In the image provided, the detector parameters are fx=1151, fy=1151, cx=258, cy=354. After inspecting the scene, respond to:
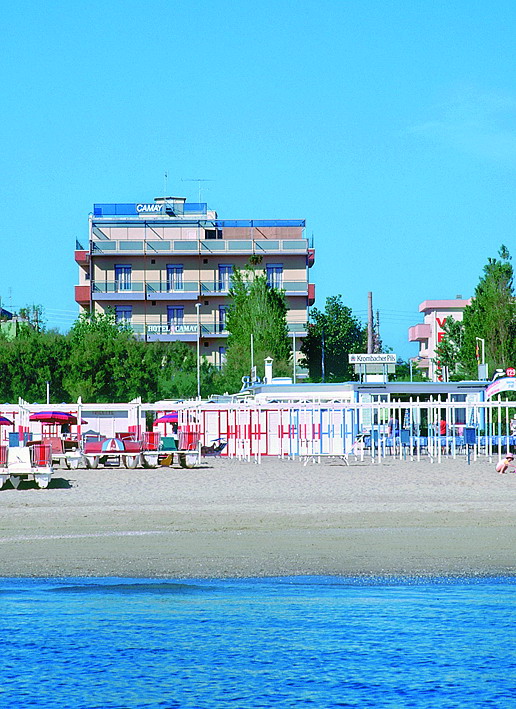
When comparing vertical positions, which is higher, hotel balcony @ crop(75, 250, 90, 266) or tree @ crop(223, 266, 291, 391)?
hotel balcony @ crop(75, 250, 90, 266)

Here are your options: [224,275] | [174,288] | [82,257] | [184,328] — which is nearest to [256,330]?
[184,328]

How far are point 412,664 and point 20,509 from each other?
459 inches

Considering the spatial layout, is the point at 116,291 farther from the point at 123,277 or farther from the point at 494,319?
the point at 494,319

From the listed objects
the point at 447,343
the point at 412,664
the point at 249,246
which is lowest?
the point at 412,664

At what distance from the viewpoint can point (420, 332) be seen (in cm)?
14475

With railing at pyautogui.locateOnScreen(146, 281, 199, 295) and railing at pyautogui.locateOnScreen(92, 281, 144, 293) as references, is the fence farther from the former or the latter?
railing at pyautogui.locateOnScreen(92, 281, 144, 293)

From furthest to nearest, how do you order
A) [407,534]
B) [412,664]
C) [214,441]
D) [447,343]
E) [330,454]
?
[447,343] → [214,441] → [330,454] → [407,534] → [412,664]

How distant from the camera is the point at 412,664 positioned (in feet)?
39.8

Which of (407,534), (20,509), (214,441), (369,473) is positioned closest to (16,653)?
(407,534)

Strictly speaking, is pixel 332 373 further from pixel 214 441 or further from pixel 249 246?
pixel 214 441

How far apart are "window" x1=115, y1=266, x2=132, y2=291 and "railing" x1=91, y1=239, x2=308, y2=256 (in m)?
1.68

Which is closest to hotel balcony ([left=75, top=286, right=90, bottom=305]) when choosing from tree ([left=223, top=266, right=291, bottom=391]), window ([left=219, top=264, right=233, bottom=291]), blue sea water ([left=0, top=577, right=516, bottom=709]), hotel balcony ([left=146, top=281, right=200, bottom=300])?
hotel balcony ([left=146, top=281, right=200, bottom=300])

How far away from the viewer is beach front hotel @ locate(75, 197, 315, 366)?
9156cm

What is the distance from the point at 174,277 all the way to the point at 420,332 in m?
58.6
